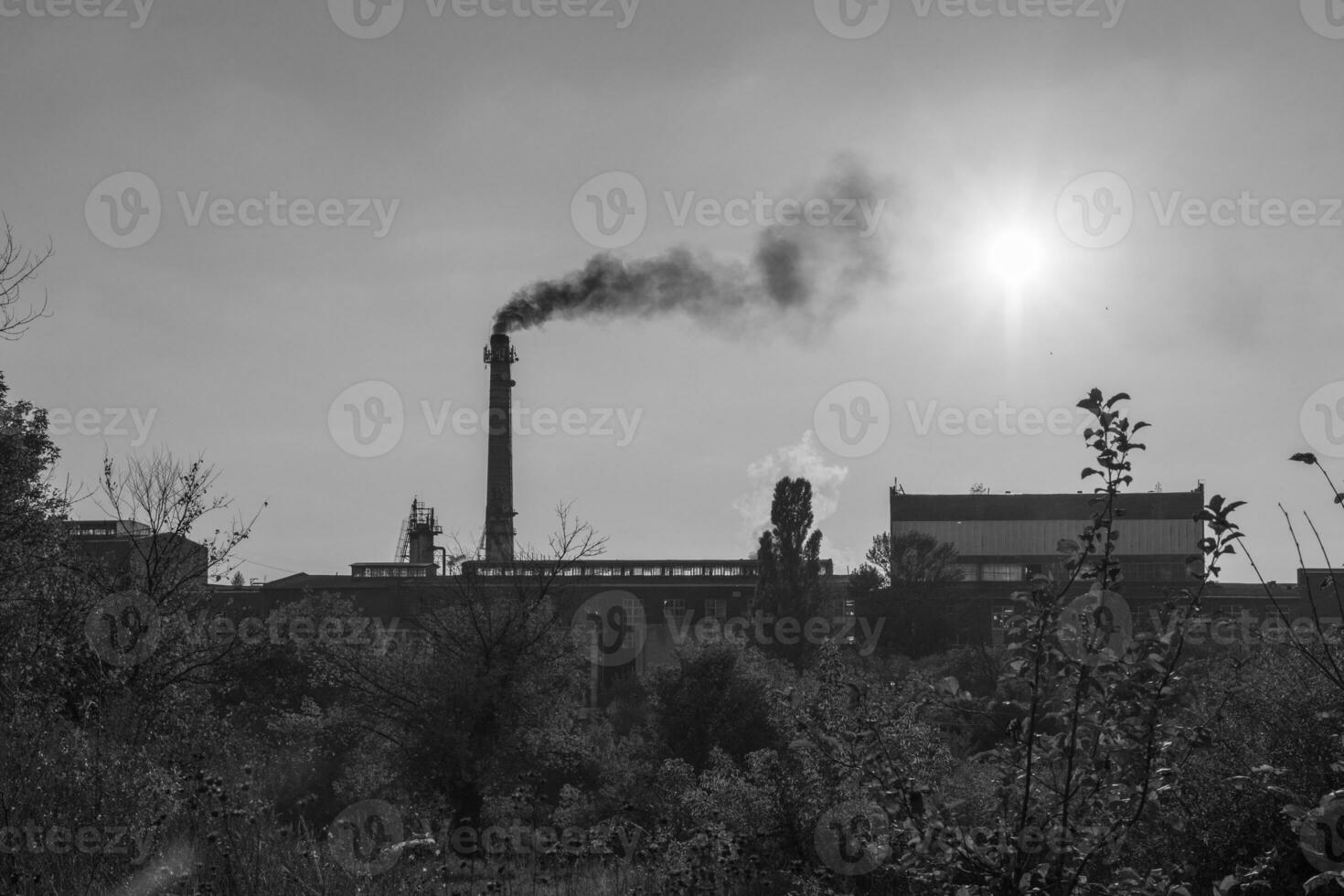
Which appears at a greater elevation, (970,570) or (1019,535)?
(1019,535)

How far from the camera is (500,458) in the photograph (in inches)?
2293

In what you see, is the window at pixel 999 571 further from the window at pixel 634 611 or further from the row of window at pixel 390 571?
the row of window at pixel 390 571

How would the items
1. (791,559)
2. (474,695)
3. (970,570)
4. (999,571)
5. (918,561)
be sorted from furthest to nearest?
(970,570)
(999,571)
(918,561)
(791,559)
(474,695)

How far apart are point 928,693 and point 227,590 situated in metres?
72.1

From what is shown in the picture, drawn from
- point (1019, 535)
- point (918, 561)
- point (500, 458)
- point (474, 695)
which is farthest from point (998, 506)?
point (474, 695)

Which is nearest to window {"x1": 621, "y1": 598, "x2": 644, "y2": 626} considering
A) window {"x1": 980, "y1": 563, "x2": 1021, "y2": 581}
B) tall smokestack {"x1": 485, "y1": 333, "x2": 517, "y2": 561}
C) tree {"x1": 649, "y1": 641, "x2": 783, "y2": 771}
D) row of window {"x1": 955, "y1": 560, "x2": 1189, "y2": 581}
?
tall smokestack {"x1": 485, "y1": 333, "x2": 517, "y2": 561}

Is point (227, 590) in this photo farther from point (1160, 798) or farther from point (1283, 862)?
point (1160, 798)

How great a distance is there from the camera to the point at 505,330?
60.4 metres

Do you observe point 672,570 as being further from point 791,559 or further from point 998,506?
point 998,506

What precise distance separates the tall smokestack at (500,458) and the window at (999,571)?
3204 centimetres

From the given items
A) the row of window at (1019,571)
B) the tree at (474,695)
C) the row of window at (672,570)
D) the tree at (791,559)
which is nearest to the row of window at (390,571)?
the row of window at (672,570)

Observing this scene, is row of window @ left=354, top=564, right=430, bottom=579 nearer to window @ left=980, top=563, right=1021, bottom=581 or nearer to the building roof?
the building roof

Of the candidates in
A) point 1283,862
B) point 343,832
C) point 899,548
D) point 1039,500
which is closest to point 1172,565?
point 1039,500

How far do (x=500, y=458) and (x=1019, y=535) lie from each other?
3494 centimetres
